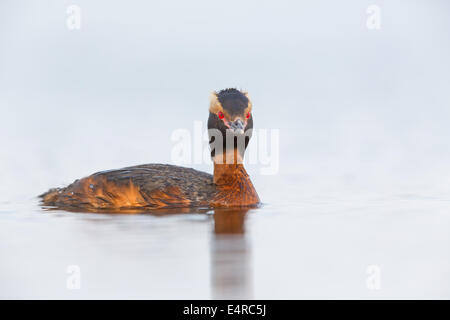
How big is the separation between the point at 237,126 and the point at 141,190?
1.82 meters

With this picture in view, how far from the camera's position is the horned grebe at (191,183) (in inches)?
439

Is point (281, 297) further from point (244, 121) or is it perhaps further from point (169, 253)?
point (244, 121)

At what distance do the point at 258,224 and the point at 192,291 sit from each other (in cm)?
338

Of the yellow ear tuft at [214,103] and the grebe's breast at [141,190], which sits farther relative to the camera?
the yellow ear tuft at [214,103]

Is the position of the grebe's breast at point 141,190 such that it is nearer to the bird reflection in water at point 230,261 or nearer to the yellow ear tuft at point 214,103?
the yellow ear tuft at point 214,103

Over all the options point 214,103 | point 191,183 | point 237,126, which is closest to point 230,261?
point 237,126

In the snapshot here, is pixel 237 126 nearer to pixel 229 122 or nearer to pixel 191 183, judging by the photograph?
pixel 229 122

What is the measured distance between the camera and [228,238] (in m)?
8.30

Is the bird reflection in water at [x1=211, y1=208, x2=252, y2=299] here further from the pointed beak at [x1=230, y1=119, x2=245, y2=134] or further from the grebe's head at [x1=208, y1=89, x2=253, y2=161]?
the grebe's head at [x1=208, y1=89, x2=253, y2=161]

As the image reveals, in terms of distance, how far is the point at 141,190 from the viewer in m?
11.2

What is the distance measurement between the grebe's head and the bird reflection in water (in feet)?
6.32

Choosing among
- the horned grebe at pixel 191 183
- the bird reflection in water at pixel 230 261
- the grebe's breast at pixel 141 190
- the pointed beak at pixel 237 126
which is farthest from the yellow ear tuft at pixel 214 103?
the bird reflection in water at pixel 230 261

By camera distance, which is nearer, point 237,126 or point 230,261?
point 230,261

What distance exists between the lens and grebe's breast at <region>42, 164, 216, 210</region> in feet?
36.4
